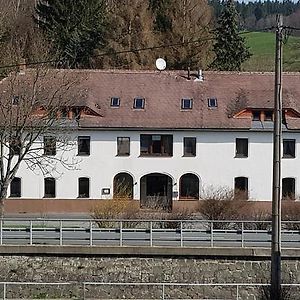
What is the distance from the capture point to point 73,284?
76.1 ft

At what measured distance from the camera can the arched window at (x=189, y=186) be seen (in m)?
43.1

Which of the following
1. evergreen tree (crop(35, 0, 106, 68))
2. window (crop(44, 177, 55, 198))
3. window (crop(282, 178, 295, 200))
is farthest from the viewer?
evergreen tree (crop(35, 0, 106, 68))

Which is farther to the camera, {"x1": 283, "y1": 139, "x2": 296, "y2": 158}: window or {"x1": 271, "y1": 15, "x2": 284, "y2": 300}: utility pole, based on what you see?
{"x1": 283, "y1": 139, "x2": 296, "y2": 158}: window

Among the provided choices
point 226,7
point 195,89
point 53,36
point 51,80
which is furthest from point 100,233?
point 226,7

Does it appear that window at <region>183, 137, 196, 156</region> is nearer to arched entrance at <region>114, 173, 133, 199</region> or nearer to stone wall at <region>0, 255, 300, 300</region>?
arched entrance at <region>114, 173, 133, 199</region>

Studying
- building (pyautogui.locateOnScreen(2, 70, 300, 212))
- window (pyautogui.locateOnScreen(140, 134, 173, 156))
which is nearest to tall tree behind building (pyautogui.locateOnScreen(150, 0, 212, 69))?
building (pyautogui.locateOnScreen(2, 70, 300, 212))

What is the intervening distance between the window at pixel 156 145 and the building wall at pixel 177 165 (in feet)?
0.82

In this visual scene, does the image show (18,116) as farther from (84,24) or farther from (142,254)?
(84,24)

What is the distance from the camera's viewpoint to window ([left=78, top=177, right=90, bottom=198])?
43125 millimetres

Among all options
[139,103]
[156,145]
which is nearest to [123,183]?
[156,145]

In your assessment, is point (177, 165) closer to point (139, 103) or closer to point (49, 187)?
point (139, 103)

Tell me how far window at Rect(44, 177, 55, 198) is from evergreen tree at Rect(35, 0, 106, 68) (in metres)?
16.6

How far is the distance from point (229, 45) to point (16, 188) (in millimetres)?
25565

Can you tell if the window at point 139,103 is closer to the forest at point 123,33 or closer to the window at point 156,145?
the window at point 156,145
